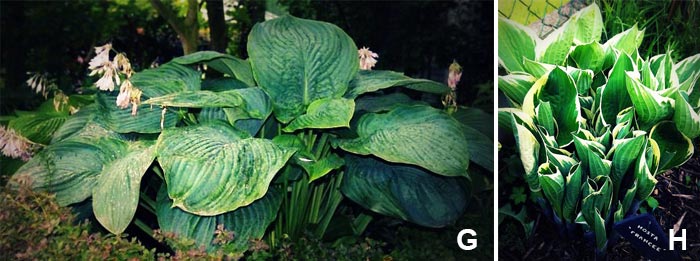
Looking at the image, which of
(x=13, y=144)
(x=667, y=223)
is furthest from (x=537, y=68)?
(x=13, y=144)

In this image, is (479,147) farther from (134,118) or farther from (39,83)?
(39,83)

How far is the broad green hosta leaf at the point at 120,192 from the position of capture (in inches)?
147

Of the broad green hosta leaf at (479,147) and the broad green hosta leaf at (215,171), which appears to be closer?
the broad green hosta leaf at (215,171)

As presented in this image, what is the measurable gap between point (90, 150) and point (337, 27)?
129 cm

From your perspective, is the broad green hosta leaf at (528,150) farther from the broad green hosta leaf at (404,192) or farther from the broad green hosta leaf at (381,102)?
the broad green hosta leaf at (381,102)

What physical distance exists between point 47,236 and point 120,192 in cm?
46

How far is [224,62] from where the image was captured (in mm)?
4125

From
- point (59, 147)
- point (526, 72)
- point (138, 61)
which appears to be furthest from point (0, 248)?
point (526, 72)

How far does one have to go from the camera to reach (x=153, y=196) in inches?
163

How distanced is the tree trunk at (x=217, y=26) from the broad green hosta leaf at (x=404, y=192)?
87cm

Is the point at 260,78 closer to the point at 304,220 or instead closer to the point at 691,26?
the point at 304,220

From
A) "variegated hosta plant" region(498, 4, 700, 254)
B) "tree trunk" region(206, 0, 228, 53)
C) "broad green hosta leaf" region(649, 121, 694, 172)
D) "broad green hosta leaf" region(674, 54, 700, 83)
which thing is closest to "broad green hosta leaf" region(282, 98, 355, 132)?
"tree trunk" region(206, 0, 228, 53)

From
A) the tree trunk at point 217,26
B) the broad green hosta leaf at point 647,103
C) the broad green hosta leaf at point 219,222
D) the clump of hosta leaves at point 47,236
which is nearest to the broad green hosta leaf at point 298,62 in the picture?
the tree trunk at point 217,26

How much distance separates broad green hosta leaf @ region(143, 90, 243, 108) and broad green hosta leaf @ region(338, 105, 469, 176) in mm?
533
